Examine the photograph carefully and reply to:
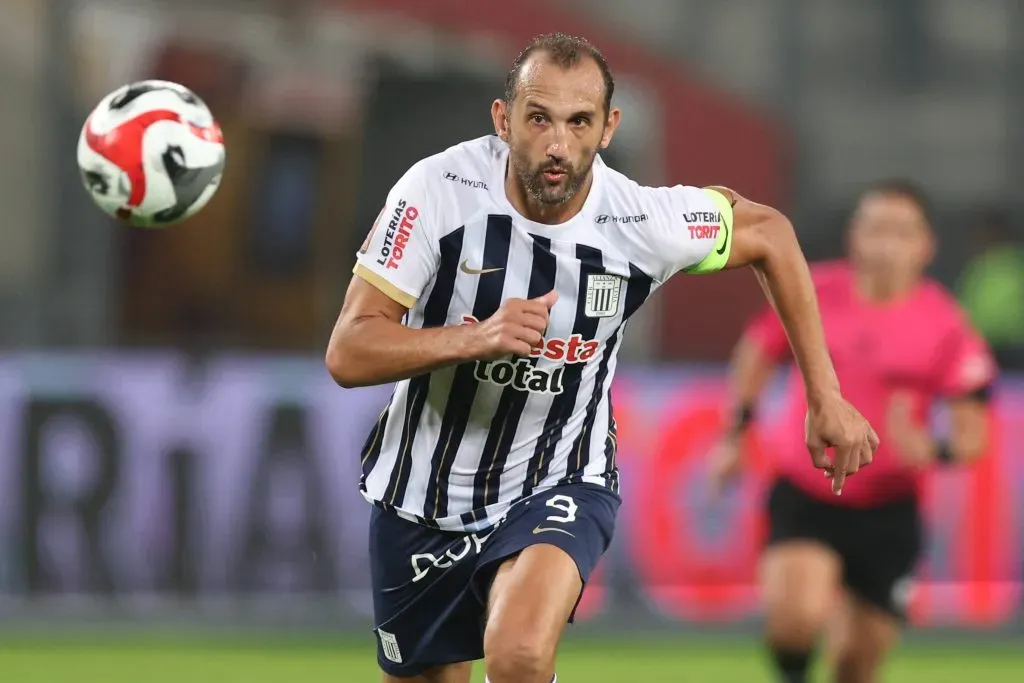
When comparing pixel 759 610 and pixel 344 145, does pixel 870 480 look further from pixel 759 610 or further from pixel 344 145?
pixel 344 145

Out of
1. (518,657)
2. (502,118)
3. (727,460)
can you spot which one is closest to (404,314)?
(502,118)

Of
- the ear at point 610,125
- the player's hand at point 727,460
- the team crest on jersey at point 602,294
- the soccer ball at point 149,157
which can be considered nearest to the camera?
the ear at point 610,125

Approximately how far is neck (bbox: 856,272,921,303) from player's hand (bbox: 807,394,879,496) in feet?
7.59

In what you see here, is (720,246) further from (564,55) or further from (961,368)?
(961,368)

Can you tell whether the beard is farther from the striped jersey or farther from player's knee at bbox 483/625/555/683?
player's knee at bbox 483/625/555/683

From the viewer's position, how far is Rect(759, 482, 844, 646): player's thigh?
6.29m

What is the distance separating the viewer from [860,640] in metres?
6.62

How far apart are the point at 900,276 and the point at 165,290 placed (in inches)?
198

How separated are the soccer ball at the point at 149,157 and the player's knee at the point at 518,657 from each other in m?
1.49

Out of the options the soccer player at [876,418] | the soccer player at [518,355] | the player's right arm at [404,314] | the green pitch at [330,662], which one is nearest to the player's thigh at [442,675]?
the soccer player at [518,355]

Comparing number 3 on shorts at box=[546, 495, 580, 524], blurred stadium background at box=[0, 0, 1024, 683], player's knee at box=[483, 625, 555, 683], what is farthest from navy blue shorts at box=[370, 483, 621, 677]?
blurred stadium background at box=[0, 0, 1024, 683]

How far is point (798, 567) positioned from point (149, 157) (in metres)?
2.89

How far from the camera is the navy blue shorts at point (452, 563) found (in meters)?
4.51

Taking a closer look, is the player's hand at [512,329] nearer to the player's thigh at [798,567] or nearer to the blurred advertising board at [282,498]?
the player's thigh at [798,567]
